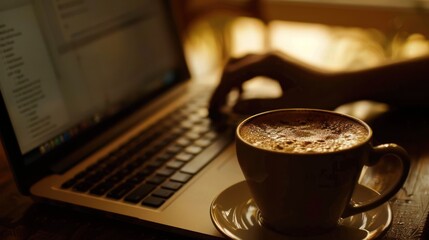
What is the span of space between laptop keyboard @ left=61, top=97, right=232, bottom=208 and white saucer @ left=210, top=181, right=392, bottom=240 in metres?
0.08

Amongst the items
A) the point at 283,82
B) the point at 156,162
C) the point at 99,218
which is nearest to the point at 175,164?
the point at 156,162

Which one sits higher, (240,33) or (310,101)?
(310,101)

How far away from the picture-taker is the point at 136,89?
907 mm

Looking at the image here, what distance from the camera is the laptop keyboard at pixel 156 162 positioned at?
0.63m

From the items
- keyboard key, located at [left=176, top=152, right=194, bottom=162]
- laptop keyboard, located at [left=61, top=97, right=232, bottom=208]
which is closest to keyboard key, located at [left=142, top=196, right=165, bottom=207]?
laptop keyboard, located at [left=61, top=97, right=232, bottom=208]

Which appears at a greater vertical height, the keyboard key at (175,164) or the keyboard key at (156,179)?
the keyboard key at (156,179)

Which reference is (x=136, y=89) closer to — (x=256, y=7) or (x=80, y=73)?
(x=80, y=73)

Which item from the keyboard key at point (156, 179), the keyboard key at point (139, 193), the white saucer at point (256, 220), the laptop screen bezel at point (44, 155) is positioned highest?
the laptop screen bezel at point (44, 155)

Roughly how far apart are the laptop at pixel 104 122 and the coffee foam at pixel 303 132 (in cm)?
11

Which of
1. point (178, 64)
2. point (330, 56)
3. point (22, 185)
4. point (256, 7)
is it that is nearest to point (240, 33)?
point (330, 56)

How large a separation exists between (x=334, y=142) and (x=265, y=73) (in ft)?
1.21

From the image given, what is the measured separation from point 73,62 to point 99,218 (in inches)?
10.7

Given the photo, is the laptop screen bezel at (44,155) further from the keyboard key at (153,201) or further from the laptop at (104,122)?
the keyboard key at (153,201)

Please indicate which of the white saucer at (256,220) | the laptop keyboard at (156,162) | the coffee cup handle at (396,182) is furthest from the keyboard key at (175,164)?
the coffee cup handle at (396,182)
